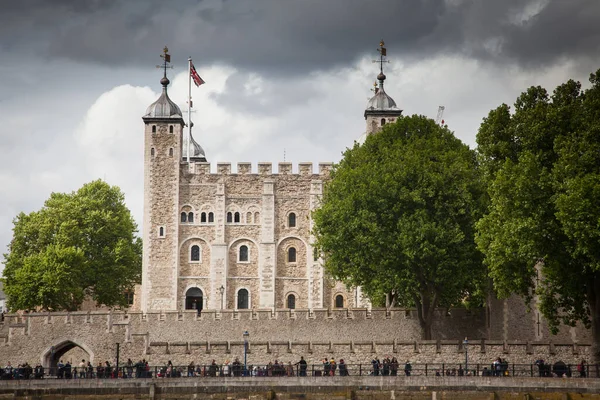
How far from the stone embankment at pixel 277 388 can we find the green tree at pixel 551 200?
14.7 ft

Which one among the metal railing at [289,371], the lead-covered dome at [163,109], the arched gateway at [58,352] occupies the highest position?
the lead-covered dome at [163,109]

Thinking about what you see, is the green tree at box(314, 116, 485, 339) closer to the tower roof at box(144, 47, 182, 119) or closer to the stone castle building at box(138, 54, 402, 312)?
the stone castle building at box(138, 54, 402, 312)

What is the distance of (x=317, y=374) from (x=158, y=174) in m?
32.5

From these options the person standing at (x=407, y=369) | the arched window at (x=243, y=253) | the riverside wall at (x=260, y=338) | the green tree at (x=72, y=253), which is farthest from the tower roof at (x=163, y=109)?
the person standing at (x=407, y=369)

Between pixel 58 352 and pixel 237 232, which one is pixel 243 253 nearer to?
pixel 237 232

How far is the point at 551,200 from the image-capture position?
142ft

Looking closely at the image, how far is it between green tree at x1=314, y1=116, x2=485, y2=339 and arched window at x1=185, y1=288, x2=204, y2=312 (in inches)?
691

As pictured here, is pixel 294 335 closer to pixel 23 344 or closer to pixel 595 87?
pixel 23 344

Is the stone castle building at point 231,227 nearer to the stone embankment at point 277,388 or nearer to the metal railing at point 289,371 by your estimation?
the metal railing at point 289,371

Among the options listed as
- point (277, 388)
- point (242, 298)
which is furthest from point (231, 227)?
point (277, 388)

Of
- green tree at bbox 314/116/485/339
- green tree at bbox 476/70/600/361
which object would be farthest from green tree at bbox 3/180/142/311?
green tree at bbox 476/70/600/361

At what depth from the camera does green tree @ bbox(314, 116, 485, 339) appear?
174 feet

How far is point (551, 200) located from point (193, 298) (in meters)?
35.6

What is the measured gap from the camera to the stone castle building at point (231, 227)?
2923 inches
